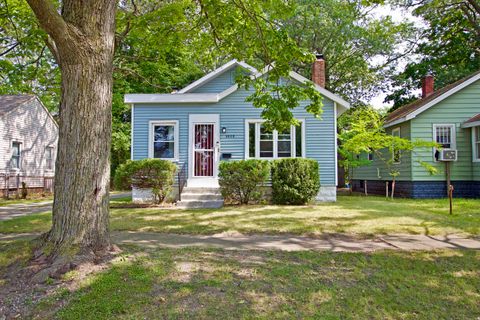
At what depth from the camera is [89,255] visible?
421cm

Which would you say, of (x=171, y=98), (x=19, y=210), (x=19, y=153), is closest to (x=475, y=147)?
→ (x=171, y=98)

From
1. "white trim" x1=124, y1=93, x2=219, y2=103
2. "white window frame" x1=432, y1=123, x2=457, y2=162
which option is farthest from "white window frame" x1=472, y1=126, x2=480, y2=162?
"white trim" x1=124, y1=93, x2=219, y2=103

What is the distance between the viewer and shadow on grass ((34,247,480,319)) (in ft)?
11.2

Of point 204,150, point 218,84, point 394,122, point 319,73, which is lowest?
point 204,150

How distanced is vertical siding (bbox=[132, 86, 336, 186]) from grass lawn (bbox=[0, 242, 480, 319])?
8.50m

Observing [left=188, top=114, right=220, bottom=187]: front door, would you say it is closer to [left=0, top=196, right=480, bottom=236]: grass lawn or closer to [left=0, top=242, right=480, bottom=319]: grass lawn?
[left=0, top=196, right=480, bottom=236]: grass lawn

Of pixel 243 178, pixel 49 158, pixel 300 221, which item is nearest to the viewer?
pixel 300 221

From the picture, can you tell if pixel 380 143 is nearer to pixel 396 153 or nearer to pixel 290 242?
pixel 396 153

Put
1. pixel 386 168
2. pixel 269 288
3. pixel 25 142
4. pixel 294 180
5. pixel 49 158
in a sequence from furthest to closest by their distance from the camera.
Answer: pixel 49 158 → pixel 25 142 → pixel 386 168 → pixel 294 180 → pixel 269 288

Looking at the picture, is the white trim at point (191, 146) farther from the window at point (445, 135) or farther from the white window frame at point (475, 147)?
the white window frame at point (475, 147)

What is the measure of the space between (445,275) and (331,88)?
25.5m

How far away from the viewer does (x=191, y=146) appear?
44.1ft

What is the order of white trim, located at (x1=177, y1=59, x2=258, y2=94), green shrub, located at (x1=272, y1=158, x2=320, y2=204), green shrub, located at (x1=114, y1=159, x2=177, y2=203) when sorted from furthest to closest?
white trim, located at (x1=177, y1=59, x2=258, y2=94)
green shrub, located at (x1=272, y1=158, x2=320, y2=204)
green shrub, located at (x1=114, y1=159, x2=177, y2=203)

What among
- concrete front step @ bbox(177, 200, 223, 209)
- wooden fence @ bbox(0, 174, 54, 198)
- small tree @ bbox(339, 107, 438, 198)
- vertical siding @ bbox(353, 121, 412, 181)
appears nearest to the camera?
concrete front step @ bbox(177, 200, 223, 209)
